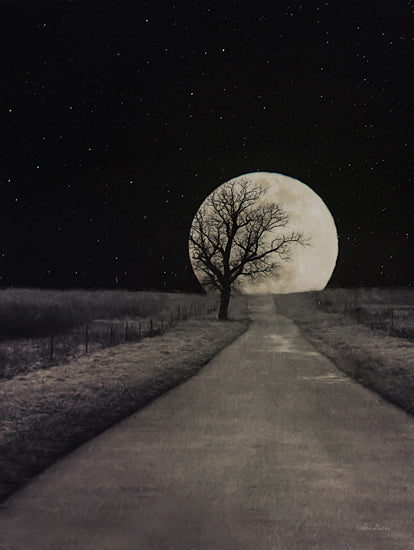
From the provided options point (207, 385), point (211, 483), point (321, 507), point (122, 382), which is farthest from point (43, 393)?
point (321, 507)

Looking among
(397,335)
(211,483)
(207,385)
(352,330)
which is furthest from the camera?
(352,330)

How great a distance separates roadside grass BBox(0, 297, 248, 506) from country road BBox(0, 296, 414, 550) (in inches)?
16.9

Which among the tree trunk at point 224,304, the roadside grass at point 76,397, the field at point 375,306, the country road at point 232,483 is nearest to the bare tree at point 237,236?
the tree trunk at point 224,304

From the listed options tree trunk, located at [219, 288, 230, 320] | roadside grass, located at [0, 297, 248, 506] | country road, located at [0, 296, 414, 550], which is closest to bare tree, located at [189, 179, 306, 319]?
tree trunk, located at [219, 288, 230, 320]

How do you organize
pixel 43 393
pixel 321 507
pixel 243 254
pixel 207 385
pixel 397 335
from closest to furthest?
pixel 321 507 < pixel 43 393 < pixel 207 385 < pixel 397 335 < pixel 243 254

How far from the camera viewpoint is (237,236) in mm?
39125

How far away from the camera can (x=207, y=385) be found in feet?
40.3

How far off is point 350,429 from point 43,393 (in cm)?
615

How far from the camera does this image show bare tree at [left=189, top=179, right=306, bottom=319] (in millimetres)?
38469

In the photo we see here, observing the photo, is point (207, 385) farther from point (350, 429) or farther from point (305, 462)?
point (305, 462)
